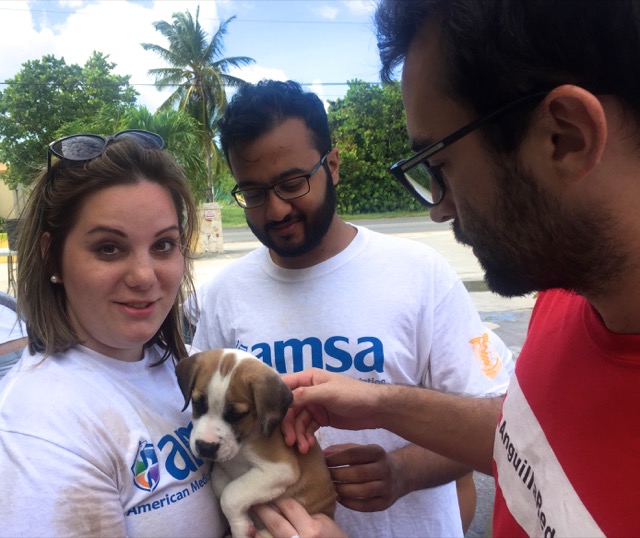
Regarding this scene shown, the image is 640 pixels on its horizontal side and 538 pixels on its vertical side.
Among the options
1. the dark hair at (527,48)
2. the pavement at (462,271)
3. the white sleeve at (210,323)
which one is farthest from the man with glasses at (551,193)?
the pavement at (462,271)

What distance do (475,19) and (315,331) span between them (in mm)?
1479

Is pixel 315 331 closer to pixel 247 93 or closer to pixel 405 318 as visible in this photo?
pixel 405 318

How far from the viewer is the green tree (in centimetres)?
3005

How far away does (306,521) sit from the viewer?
1.90m

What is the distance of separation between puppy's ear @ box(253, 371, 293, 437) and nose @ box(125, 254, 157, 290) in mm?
600

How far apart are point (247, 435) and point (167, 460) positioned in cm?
47

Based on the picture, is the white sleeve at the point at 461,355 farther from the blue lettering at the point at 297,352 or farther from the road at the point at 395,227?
the road at the point at 395,227

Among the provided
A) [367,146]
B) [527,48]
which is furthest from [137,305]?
[367,146]

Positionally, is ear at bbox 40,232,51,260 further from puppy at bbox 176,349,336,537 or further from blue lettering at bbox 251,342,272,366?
blue lettering at bbox 251,342,272,366

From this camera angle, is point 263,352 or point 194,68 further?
point 194,68

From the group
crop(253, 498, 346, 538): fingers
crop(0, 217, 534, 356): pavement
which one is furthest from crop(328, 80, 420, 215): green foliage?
crop(253, 498, 346, 538): fingers

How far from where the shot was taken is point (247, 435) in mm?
2121

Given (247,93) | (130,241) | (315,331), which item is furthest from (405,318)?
(247,93)

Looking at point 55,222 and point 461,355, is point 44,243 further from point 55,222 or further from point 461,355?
point 461,355
